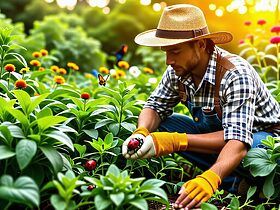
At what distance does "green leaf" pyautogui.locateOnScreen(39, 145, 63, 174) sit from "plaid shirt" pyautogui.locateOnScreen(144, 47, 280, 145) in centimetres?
85

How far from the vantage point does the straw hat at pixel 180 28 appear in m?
2.70

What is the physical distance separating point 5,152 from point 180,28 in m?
1.12

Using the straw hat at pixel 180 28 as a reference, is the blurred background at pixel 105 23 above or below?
below

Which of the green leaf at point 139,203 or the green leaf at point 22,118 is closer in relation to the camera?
the green leaf at point 139,203

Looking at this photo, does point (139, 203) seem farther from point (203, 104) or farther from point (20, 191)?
point (203, 104)

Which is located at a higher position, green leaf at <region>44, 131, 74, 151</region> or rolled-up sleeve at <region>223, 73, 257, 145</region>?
green leaf at <region>44, 131, 74, 151</region>

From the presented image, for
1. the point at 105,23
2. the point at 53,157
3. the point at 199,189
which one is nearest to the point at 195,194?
the point at 199,189

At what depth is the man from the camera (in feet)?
8.38

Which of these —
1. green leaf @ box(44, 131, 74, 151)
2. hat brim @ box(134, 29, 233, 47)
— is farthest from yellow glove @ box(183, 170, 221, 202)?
hat brim @ box(134, 29, 233, 47)

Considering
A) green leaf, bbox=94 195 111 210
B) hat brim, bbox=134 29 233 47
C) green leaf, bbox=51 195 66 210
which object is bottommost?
green leaf, bbox=94 195 111 210

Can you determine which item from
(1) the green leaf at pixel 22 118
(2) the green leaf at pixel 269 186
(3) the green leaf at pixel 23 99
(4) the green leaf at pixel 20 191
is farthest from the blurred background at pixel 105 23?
(4) the green leaf at pixel 20 191

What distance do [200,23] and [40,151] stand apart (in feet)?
3.56

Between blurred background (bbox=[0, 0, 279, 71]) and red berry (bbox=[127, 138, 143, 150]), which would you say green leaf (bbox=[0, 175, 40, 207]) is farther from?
blurred background (bbox=[0, 0, 279, 71])

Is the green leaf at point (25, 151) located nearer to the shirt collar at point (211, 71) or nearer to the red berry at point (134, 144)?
the red berry at point (134, 144)
